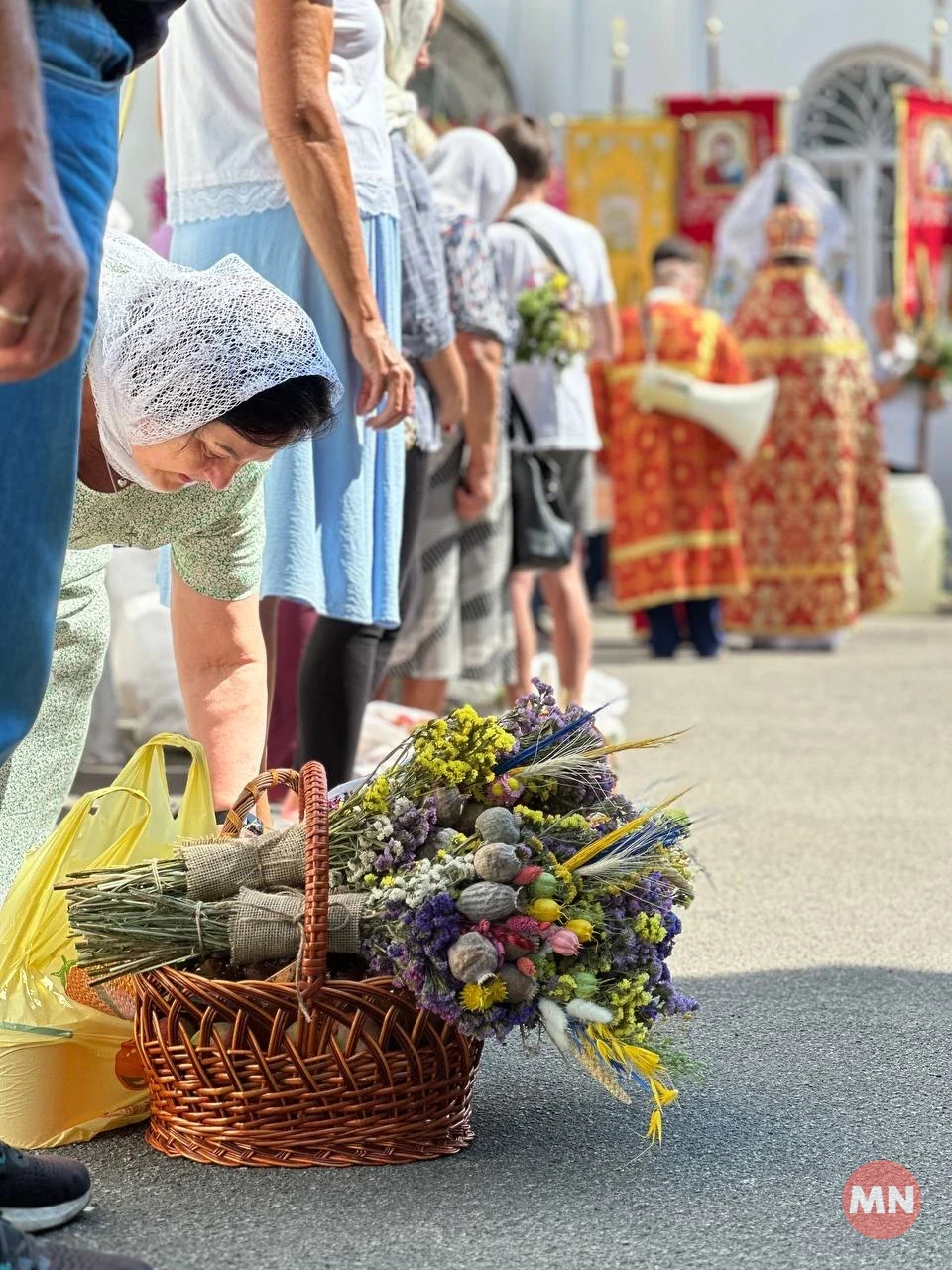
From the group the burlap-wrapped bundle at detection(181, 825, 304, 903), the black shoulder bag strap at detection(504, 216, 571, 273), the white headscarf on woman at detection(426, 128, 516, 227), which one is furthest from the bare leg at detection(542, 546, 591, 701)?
the burlap-wrapped bundle at detection(181, 825, 304, 903)

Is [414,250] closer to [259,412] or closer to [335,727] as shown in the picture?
[335,727]

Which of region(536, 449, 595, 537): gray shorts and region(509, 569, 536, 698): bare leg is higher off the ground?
region(536, 449, 595, 537): gray shorts

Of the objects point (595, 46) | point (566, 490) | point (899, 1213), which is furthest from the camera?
point (595, 46)

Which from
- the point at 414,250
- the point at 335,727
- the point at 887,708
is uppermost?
the point at 414,250

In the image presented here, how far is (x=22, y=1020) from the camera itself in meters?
2.56

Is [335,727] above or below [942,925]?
above

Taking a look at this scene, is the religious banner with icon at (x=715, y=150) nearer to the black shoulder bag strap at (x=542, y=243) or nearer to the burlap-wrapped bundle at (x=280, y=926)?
the black shoulder bag strap at (x=542, y=243)

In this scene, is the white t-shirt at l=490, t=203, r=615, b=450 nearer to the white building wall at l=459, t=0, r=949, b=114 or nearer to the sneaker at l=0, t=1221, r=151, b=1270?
the sneaker at l=0, t=1221, r=151, b=1270

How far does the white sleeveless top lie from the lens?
3551 mm

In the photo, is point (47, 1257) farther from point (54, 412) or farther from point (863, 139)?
point (863, 139)

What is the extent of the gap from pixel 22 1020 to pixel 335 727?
4.05 ft

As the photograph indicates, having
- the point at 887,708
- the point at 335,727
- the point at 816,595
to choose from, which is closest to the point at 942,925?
the point at 335,727

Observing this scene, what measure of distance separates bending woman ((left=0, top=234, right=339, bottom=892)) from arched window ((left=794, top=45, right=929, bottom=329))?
1411 centimetres

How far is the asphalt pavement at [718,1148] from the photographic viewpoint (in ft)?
7.20
